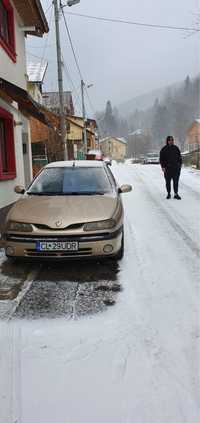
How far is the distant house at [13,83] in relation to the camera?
988 centimetres

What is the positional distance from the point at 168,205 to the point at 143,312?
6.85m

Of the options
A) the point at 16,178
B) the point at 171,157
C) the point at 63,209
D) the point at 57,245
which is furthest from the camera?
the point at 171,157

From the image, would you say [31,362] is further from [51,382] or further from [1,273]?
[1,273]

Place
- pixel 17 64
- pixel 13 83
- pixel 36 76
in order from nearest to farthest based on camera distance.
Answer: pixel 13 83 < pixel 17 64 < pixel 36 76

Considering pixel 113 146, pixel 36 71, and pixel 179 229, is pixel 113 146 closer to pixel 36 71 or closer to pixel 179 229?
pixel 36 71

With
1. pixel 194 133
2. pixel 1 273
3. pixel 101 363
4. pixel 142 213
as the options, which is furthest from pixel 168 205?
pixel 194 133

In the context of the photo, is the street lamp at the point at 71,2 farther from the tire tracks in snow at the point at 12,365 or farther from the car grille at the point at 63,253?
the tire tracks in snow at the point at 12,365

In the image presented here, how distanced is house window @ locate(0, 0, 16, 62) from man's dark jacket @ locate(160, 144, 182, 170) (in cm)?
489

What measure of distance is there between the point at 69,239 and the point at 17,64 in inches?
343

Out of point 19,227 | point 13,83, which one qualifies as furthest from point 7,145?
point 19,227

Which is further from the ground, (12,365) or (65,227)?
(65,227)

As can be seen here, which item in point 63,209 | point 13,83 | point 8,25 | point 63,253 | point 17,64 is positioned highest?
point 8,25

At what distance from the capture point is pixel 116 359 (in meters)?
3.18

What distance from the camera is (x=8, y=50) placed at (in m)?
10.7
